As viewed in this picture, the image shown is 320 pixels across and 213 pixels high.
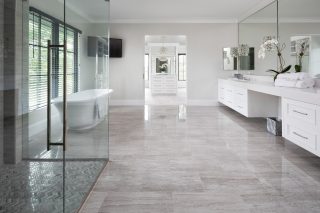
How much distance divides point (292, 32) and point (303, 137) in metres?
2.87

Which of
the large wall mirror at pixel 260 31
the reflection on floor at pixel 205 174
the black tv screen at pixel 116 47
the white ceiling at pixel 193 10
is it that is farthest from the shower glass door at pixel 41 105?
the black tv screen at pixel 116 47

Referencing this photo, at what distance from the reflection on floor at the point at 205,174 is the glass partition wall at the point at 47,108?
0.45 metres

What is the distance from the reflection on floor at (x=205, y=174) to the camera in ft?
7.61

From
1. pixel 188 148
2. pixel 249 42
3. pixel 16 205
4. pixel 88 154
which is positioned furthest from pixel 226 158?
pixel 249 42

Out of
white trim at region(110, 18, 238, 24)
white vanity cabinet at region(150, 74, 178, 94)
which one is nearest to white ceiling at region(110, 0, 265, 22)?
white trim at region(110, 18, 238, 24)

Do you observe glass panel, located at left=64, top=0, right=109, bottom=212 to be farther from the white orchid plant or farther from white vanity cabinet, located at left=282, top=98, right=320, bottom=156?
→ the white orchid plant

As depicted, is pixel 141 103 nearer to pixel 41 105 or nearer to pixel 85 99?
pixel 85 99

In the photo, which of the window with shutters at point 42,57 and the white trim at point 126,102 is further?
the white trim at point 126,102

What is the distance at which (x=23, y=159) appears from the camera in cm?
161

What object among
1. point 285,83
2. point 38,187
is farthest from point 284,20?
point 38,187

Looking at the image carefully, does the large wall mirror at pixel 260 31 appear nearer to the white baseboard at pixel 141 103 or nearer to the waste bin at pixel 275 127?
the white baseboard at pixel 141 103

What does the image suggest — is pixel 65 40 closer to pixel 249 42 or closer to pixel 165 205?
pixel 165 205

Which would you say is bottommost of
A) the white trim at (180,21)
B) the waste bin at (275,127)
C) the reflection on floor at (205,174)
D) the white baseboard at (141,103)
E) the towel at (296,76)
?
the reflection on floor at (205,174)

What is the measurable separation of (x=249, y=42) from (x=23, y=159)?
24.3 feet
